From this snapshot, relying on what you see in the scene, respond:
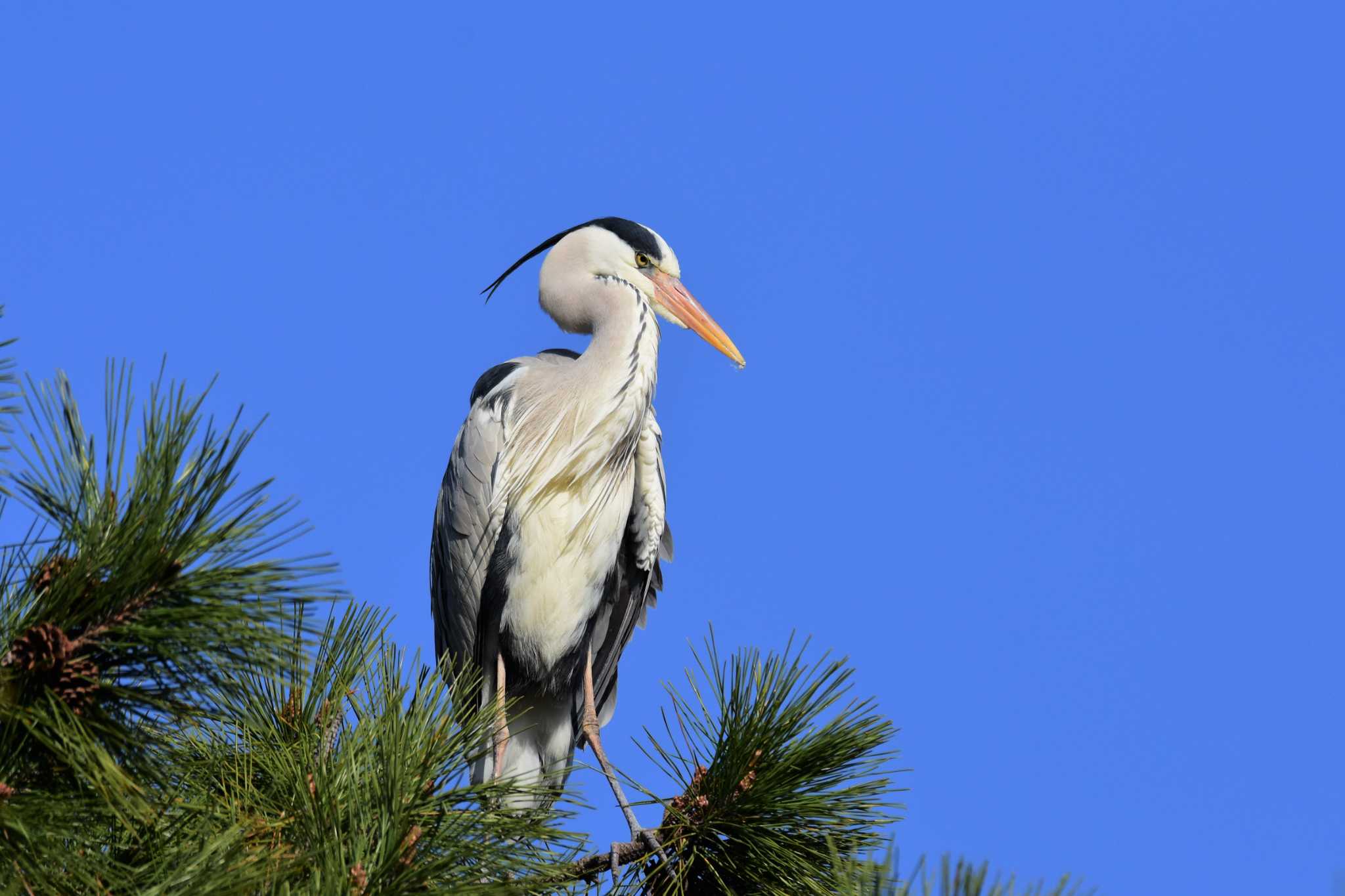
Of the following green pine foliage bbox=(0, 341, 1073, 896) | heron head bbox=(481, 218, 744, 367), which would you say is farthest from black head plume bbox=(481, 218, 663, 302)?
green pine foliage bbox=(0, 341, 1073, 896)

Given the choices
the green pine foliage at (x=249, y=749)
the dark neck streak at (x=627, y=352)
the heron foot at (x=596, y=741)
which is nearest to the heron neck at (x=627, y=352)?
the dark neck streak at (x=627, y=352)

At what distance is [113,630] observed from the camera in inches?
64.4

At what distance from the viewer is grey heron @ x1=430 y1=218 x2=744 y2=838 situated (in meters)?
4.27

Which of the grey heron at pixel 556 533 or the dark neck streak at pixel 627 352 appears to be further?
the dark neck streak at pixel 627 352

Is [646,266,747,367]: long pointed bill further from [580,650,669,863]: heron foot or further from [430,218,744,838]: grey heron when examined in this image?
[580,650,669,863]: heron foot

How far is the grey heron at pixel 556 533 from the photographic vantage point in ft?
14.0

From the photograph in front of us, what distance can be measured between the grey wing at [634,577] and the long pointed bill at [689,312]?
413 millimetres

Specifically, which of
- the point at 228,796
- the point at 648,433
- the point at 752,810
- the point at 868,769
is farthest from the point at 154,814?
the point at 648,433

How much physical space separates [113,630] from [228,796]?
1.90 ft

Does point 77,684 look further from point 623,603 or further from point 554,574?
point 623,603

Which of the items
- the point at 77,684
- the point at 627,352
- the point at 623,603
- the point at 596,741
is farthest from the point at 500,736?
the point at 77,684

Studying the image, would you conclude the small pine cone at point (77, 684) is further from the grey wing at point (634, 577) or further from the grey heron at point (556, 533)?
the grey wing at point (634, 577)

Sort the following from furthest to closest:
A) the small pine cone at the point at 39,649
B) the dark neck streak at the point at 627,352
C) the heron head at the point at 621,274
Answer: the heron head at the point at 621,274 → the dark neck streak at the point at 627,352 → the small pine cone at the point at 39,649

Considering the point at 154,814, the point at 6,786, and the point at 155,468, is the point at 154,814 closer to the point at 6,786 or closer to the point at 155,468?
the point at 6,786
